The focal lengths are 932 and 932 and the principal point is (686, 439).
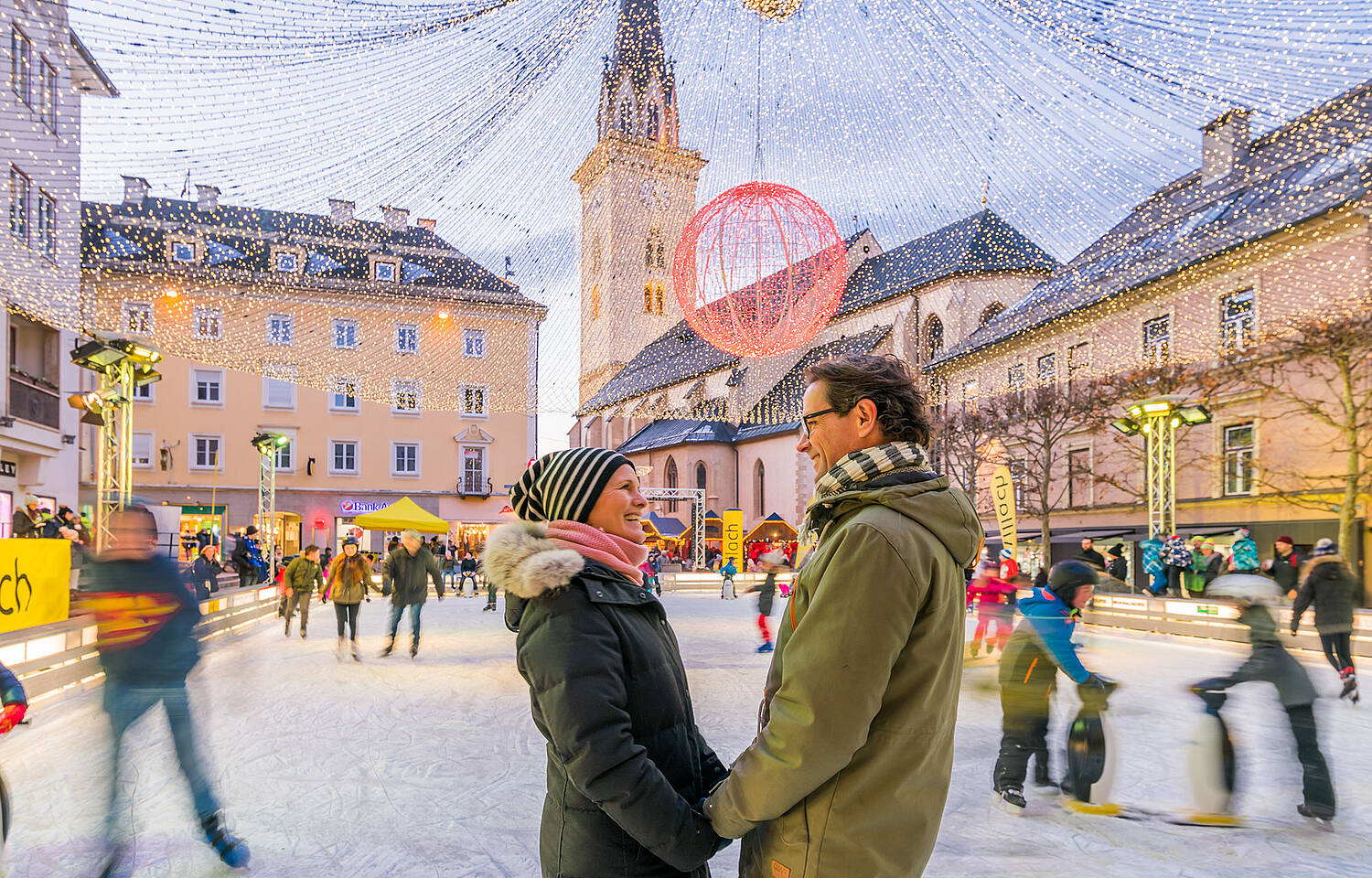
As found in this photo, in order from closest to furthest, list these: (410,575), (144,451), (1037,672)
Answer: (1037,672)
(410,575)
(144,451)

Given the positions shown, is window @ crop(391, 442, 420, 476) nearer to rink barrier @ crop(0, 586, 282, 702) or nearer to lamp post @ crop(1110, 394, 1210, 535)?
lamp post @ crop(1110, 394, 1210, 535)

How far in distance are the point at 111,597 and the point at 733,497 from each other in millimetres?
46506

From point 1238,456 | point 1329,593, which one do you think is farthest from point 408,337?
point 1329,593

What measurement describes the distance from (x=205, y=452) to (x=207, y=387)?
8.34 ft

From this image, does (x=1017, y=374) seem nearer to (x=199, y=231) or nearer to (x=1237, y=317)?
(x=1237, y=317)

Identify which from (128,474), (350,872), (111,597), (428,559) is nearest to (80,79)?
(111,597)

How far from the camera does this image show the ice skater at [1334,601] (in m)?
8.13

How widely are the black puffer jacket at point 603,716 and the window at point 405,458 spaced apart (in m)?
37.6

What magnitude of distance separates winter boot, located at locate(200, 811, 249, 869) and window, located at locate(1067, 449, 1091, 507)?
26763mm

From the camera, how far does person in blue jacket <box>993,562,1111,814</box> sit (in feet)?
15.8

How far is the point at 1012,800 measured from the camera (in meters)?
4.85

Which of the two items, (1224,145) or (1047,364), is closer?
(1224,145)

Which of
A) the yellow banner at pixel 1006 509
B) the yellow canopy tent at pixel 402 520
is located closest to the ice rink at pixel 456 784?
the yellow banner at pixel 1006 509

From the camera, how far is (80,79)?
5.07 metres
